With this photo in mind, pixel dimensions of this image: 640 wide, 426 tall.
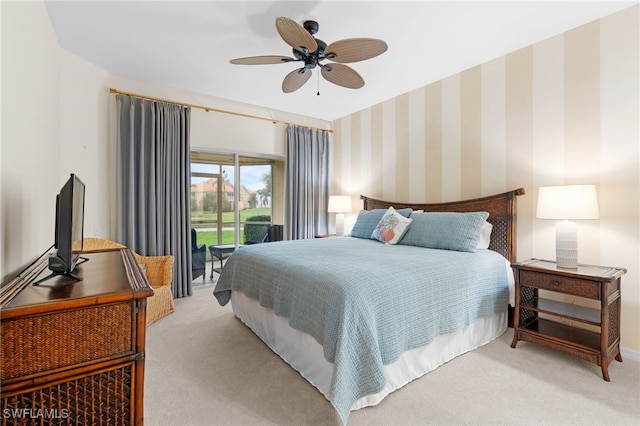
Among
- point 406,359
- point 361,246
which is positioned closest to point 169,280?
point 361,246

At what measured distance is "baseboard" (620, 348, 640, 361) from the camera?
2.34 metres

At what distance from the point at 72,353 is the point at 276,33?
8.79ft

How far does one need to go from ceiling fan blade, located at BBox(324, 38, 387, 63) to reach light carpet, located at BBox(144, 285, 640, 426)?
2.34 meters

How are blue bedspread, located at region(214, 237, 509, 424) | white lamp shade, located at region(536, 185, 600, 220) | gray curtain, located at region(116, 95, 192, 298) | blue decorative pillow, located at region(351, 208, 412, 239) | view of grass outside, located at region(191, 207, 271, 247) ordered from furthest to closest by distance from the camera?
view of grass outside, located at region(191, 207, 271, 247)
blue decorative pillow, located at region(351, 208, 412, 239)
gray curtain, located at region(116, 95, 192, 298)
white lamp shade, located at region(536, 185, 600, 220)
blue bedspread, located at region(214, 237, 509, 424)

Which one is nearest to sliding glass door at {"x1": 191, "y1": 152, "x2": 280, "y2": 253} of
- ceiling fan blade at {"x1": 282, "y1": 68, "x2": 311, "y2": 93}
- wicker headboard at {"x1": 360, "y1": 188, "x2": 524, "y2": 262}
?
ceiling fan blade at {"x1": 282, "y1": 68, "x2": 311, "y2": 93}

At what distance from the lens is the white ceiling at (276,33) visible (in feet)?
7.59

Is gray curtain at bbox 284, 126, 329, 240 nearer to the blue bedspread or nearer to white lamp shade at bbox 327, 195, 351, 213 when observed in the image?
white lamp shade at bbox 327, 195, 351, 213

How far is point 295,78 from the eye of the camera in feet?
8.92

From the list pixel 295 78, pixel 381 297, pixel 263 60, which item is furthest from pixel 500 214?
pixel 263 60

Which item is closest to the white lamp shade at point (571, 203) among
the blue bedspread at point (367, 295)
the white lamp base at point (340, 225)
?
the blue bedspread at point (367, 295)

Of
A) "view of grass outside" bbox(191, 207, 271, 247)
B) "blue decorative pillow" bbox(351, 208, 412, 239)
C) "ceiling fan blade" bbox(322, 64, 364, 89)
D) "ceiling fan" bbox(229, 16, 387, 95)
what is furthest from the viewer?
"view of grass outside" bbox(191, 207, 271, 247)

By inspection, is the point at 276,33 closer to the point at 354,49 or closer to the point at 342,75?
the point at 342,75

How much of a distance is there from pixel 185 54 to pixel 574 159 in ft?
12.5

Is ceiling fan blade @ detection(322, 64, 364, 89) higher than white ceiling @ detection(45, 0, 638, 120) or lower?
lower
